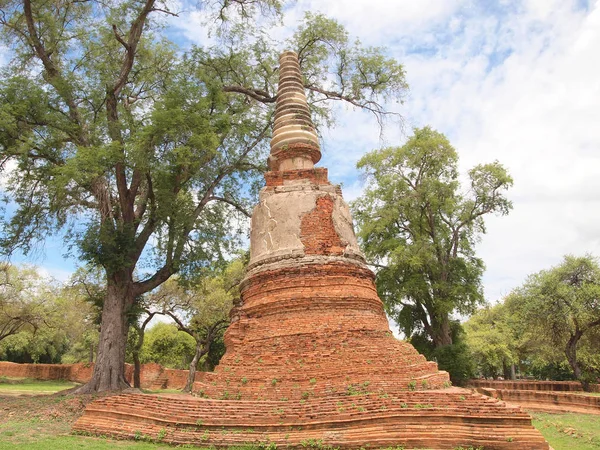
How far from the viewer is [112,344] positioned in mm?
12578

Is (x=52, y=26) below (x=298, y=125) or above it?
above

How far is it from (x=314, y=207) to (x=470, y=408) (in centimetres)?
501

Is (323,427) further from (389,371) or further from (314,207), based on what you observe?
(314,207)

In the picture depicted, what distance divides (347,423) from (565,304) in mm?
17562

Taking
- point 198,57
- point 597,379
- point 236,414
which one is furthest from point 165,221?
point 597,379

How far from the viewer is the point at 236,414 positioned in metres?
7.43

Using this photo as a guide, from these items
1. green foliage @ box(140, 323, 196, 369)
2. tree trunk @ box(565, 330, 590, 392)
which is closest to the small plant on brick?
tree trunk @ box(565, 330, 590, 392)

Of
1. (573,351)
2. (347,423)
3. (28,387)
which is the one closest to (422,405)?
(347,423)

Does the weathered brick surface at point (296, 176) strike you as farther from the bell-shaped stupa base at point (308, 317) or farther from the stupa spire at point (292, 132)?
the stupa spire at point (292, 132)

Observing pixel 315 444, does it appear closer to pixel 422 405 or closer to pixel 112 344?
pixel 422 405

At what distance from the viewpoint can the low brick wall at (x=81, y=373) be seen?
2733cm

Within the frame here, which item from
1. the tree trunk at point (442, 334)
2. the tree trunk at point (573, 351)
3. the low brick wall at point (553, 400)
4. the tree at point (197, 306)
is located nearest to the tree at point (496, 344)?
the tree trunk at point (442, 334)

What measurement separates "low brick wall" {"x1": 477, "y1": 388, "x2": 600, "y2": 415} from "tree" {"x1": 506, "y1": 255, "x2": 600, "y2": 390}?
369 cm

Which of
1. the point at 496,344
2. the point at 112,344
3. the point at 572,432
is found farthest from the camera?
the point at 496,344
